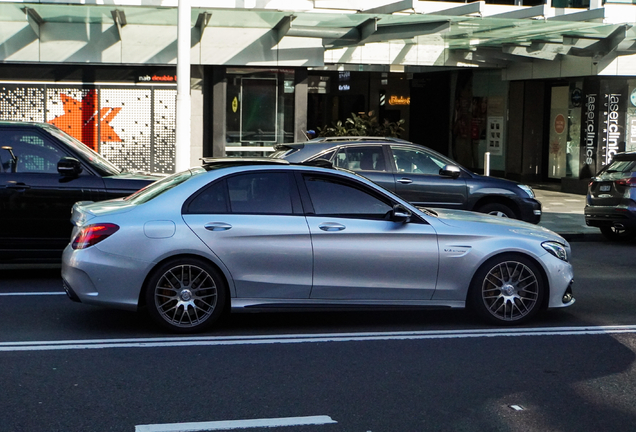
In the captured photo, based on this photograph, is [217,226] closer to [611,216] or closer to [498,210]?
[498,210]

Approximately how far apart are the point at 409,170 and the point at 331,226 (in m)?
5.93

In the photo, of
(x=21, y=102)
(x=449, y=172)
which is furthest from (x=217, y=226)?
(x=21, y=102)

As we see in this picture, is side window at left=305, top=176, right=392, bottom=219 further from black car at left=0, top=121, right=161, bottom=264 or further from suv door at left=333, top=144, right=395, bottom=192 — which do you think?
suv door at left=333, top=144, right=395, bottom=192

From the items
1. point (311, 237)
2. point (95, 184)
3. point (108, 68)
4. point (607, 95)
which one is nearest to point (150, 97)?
point (108, 68)

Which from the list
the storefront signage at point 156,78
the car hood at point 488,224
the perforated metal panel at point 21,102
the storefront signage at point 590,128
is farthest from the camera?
the storefront signage at point 590,128

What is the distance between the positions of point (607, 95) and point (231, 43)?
9923 millimetres

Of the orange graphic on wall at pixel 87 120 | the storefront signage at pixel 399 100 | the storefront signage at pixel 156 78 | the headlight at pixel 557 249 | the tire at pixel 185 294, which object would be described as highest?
the storefront signage at pixel 399 100

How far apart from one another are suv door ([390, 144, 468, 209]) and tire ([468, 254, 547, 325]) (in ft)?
17.4

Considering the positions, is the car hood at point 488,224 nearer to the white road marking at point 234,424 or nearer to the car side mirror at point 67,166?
the white road marking at point 234,424

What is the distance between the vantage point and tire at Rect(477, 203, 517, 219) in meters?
13.4

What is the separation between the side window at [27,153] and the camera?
984cm

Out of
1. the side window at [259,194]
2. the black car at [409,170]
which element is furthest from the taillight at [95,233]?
the black car at [409,170]

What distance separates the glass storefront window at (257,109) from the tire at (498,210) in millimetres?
8418

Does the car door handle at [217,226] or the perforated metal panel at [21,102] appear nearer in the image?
→ the car door handle at [217,226]
